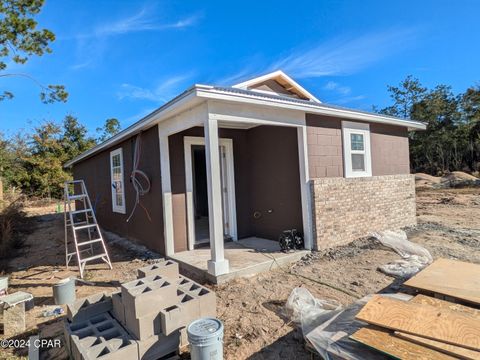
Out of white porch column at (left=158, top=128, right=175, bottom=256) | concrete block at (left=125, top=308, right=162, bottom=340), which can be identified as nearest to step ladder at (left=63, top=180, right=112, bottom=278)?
white porch column at (left=158, top=128, right=175, bottom=256)

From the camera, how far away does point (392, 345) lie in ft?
6.44

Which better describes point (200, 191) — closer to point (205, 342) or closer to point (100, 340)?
point (100, 340)

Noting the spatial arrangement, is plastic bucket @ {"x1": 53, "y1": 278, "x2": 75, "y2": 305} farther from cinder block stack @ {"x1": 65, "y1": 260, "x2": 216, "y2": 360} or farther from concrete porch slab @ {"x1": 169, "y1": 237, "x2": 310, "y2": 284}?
concrete porch slab @ {"x1": 169, "y1": 237, "x2": 310, "y2": 284}

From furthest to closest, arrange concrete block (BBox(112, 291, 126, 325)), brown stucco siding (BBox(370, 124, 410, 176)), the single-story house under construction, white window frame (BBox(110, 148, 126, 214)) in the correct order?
white window frame (BBox(110, 148, 126, 214)), brown stucco siding (BBox(370, 124, 410, 176)), the single-story house under construction, concrete block (BBox(112, 291, 126, 325))

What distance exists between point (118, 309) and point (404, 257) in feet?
16.0

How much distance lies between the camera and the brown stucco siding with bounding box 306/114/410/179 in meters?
5.75

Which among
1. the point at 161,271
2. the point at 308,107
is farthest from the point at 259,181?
the point at 161,271

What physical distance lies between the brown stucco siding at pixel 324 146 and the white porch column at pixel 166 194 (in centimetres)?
298

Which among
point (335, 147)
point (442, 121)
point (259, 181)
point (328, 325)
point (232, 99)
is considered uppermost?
point (442, 121)

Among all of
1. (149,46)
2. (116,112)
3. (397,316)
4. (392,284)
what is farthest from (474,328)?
(116,112)

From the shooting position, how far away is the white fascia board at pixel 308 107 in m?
4.12

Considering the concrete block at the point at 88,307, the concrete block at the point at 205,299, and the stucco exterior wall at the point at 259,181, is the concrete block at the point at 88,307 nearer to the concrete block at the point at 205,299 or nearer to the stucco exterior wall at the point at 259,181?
the concrete block at the point at 205,299

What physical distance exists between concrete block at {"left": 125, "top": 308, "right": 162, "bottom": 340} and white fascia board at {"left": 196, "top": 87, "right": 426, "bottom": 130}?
292 cm

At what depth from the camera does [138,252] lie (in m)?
6.34
